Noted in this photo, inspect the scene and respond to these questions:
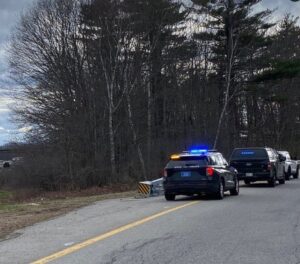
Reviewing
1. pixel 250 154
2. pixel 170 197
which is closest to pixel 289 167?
pixel 250 154

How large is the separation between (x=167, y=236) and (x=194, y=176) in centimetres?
845

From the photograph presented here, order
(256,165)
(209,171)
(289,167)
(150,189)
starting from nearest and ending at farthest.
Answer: (209,171) < (150,189) < (256,165) < (289,167)

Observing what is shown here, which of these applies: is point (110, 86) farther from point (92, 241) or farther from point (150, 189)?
point (92, 241)

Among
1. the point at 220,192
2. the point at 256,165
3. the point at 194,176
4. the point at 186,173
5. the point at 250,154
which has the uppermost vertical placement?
the point at 250,154

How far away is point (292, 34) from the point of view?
67.1m

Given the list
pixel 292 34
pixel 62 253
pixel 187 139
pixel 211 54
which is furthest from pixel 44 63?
pixel 292 34

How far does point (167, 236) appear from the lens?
11492 millimetres

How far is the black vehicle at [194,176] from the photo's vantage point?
19750mm

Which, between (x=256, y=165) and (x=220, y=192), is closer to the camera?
(x=220, y=192)

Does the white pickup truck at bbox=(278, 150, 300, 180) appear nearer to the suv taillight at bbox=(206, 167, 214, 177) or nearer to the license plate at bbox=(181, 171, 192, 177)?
the suv taillight at bbox=(206, 167, 214, 177)

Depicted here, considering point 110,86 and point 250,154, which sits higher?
point 110,86

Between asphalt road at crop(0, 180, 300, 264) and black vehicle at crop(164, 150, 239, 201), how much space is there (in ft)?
6.69

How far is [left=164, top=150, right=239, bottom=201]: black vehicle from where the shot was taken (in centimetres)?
1975

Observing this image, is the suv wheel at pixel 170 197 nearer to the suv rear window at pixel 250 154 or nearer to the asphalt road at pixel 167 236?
the asphalt road at pixel 167 236
